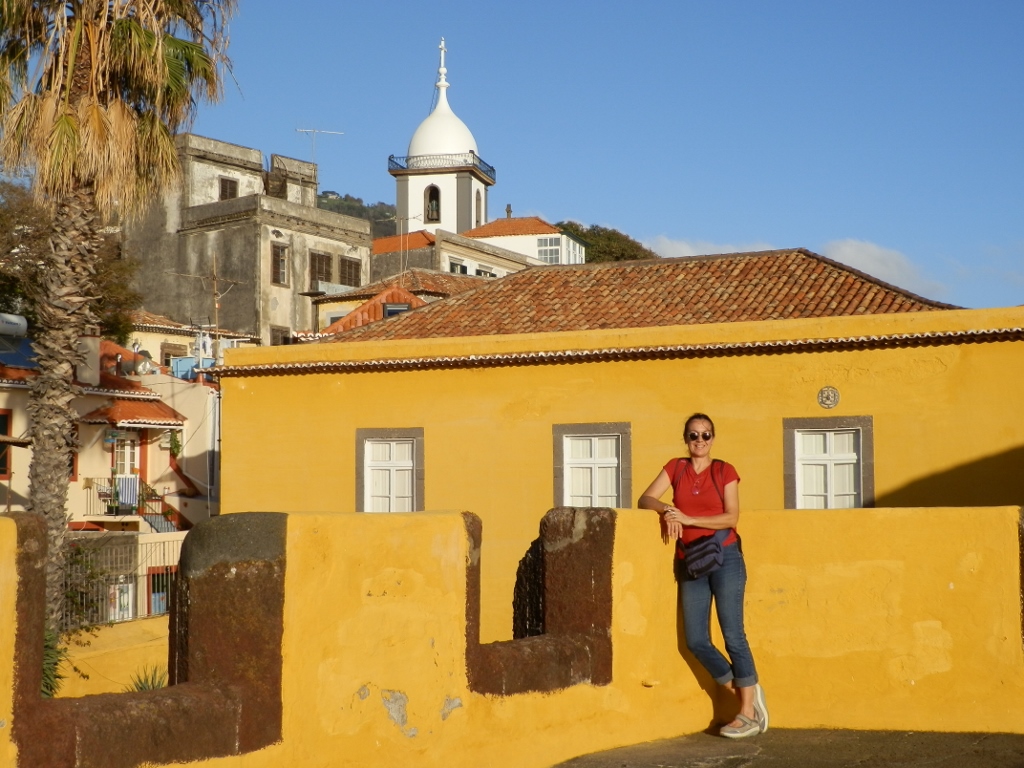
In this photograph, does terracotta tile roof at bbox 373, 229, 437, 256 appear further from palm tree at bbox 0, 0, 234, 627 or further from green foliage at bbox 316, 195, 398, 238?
green foliage at bbox 316, 195, 398, 238

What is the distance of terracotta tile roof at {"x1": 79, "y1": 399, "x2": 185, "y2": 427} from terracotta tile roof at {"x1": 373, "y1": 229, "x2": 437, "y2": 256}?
69.7ft

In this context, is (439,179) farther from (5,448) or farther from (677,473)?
(677,473)

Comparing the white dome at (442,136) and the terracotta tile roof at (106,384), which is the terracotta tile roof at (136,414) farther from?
the white dome at (442,136)

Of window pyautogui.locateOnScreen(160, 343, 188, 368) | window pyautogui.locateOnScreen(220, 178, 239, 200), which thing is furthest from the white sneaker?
window pyautogui.locateOnScreen(220, 178, 239, 200)

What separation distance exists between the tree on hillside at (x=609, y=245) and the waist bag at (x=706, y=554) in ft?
179

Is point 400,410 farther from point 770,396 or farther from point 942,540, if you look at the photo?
point 942,540

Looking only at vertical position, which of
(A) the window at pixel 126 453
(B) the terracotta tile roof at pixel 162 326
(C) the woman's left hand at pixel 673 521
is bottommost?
(C) the woman's left hand at pixel 673 521

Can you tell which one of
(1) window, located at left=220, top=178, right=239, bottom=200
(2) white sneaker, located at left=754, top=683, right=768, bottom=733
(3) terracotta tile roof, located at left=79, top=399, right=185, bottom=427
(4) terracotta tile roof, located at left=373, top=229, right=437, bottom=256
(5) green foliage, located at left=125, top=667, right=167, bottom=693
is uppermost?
(1) window, located at left=220, top=178, right=239, bottom=200

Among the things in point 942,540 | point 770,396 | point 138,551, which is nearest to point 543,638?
point 942,540

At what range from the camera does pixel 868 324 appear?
1435 centimetres

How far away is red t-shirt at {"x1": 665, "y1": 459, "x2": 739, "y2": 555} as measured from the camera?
634cm

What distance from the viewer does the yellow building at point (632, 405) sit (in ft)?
46.4

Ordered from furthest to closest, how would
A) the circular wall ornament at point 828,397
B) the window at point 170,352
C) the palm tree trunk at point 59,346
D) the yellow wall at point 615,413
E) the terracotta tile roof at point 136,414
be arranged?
the window at point 170,352, the terracotta tile roof at point 136,414, the palm tree trunk at point 59,346, the circular wall ornament at point 828,397, the yellow wall at point 615,413

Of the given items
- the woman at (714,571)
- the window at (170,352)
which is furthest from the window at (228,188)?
the woman at (714,571)
